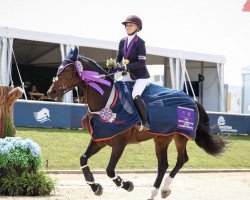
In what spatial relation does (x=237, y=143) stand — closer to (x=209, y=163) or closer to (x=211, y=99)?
(x=209, y=163)

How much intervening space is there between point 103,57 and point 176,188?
18017 mm

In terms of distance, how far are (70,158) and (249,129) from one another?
1332 cm

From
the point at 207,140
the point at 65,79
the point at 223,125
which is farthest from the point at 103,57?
the point at 65,79

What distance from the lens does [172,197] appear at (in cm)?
1030

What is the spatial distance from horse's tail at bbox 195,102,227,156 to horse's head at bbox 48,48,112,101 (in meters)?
2.93

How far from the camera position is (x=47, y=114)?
20359 millimetres

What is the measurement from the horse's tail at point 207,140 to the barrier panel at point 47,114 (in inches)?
381

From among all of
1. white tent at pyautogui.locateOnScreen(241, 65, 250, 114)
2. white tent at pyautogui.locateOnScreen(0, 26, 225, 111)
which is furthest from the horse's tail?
white tent at pyautogui.locateOnScreen(241, 65, 250, 114)

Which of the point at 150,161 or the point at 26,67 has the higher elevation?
the point at 26,67

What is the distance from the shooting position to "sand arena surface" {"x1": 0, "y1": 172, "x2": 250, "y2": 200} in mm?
10203

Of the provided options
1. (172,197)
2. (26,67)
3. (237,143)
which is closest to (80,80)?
(172,197)

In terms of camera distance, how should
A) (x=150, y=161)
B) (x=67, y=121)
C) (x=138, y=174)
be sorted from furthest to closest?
(x=67, y=121) < (x=150, y=161) < (x=138, y=174)

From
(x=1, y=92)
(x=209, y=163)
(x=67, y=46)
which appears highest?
(x=67, y=46)

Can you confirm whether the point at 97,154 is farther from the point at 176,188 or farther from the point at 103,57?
the point at 103,57
